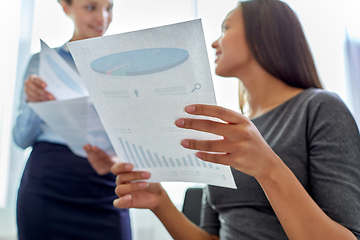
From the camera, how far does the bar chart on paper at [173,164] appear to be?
22.6 inches

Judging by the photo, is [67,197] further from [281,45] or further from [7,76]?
[7,76]

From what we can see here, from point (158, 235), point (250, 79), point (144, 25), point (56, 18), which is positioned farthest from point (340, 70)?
point (56, 18)

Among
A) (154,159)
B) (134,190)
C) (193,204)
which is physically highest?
(154,159)

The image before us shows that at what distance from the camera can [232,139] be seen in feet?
1.44

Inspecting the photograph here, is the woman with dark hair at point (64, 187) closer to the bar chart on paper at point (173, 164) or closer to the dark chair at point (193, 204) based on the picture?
the dark chair at point (193, 204)

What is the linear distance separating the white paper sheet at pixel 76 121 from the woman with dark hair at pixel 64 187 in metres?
0.15

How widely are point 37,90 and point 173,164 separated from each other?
55cm

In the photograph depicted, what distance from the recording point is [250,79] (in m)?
0.98

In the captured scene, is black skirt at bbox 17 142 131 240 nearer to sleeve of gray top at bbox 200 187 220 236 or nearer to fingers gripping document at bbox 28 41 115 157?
fingers gripping document at bbox 28 41 115 157

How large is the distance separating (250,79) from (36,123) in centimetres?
78

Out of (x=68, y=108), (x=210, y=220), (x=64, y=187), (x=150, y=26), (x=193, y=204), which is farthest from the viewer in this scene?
(x=150, y=26)

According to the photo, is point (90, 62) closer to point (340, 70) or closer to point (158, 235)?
point (158, 235)

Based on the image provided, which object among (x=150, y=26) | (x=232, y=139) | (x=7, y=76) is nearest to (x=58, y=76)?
(x=232, y=139)

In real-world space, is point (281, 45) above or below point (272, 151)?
above
